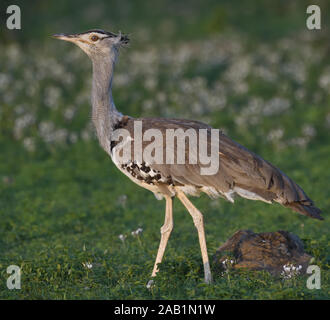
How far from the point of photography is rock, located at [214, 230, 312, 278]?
439 cm

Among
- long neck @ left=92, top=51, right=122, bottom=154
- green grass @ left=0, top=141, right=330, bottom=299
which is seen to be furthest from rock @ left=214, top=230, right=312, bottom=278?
long neck @ left=92, top=51, right=122, bottom=154

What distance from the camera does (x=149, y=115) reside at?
357 inches

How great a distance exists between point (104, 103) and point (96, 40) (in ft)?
1.64

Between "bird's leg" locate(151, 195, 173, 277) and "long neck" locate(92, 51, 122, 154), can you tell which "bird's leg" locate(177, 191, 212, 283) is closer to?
"bird's leg" locate(151, 195, 173, 277)

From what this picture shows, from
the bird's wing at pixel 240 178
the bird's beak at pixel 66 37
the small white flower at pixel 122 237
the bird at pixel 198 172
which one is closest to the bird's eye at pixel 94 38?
the bird's beak at pixel 66 37

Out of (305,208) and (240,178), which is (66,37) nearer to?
(240,178)

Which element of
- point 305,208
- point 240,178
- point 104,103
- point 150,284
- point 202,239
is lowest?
point 150,284

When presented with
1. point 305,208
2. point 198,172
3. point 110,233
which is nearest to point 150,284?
point 198,172

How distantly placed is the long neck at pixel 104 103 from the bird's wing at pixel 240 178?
0.39m

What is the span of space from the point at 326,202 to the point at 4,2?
35.9 feet

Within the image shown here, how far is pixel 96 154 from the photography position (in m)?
8.12

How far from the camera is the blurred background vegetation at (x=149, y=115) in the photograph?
14.9ft
